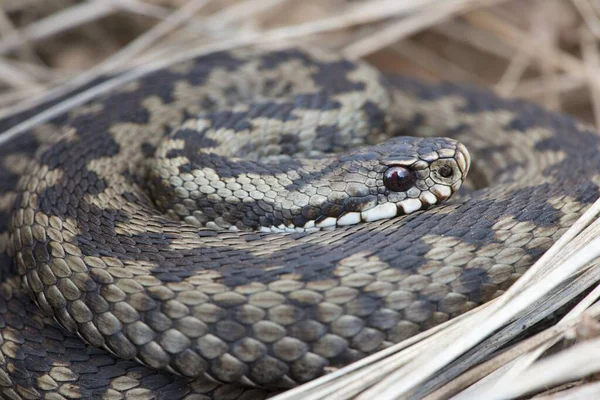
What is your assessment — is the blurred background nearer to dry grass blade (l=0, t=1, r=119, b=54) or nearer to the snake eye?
dry grass blade (l=0, t=1, r=119, b=54)

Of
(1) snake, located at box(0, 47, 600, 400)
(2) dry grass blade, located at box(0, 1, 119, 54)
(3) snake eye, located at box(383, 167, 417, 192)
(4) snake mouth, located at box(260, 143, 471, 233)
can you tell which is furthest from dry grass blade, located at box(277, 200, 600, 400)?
(2) dry grass blade, located at box(0, 1, 119, 54)

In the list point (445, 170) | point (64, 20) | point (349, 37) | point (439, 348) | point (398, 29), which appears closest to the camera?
point (439, 348)

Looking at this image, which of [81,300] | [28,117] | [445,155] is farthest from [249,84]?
[81,300]

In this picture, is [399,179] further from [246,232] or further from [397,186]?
[246,232]

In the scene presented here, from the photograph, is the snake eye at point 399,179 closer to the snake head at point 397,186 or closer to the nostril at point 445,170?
the snake head at point 397,186

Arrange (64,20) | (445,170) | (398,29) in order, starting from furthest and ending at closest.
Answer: (398,29)
(64,20)
(445,170)

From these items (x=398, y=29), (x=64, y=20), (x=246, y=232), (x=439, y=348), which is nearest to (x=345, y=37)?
(x=398, y=29)
